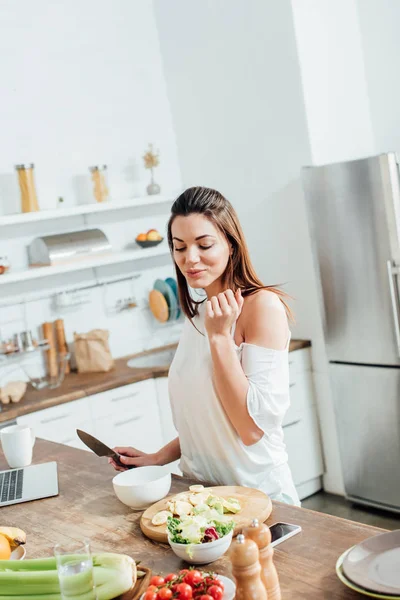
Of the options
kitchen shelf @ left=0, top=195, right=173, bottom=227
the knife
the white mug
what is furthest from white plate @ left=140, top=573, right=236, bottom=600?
kitchen shelf @ left=0, top=195, right=173, bottom=227

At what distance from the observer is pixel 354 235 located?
3.96 m

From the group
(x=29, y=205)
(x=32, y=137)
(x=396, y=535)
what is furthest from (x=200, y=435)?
(x=32, y=137)

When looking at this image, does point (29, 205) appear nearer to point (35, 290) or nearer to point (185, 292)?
point (35, 290)

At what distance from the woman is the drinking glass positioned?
77 cm

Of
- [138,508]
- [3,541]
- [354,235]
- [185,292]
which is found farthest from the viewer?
[354,235]

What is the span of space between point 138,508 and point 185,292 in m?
0.69

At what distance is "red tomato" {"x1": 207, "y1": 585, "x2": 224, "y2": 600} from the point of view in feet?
4.42

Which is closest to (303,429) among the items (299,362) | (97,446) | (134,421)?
(299,362)

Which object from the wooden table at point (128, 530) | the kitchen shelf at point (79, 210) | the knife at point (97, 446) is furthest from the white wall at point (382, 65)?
the knife at point (97, 446)

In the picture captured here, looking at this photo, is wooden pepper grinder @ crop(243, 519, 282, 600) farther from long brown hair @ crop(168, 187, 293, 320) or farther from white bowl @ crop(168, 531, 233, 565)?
long brown hair @ crop(168, 187, 293, 320)

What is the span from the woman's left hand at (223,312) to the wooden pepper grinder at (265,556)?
0.76 metres

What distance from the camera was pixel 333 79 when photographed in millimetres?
4316

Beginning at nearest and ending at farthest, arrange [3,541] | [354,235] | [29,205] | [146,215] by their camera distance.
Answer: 1. [3,541]
2. [354,235]
3. [29,205]
4. [146,215]

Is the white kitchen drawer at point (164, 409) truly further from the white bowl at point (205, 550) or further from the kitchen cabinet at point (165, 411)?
the white bowl at point (205, 550)
